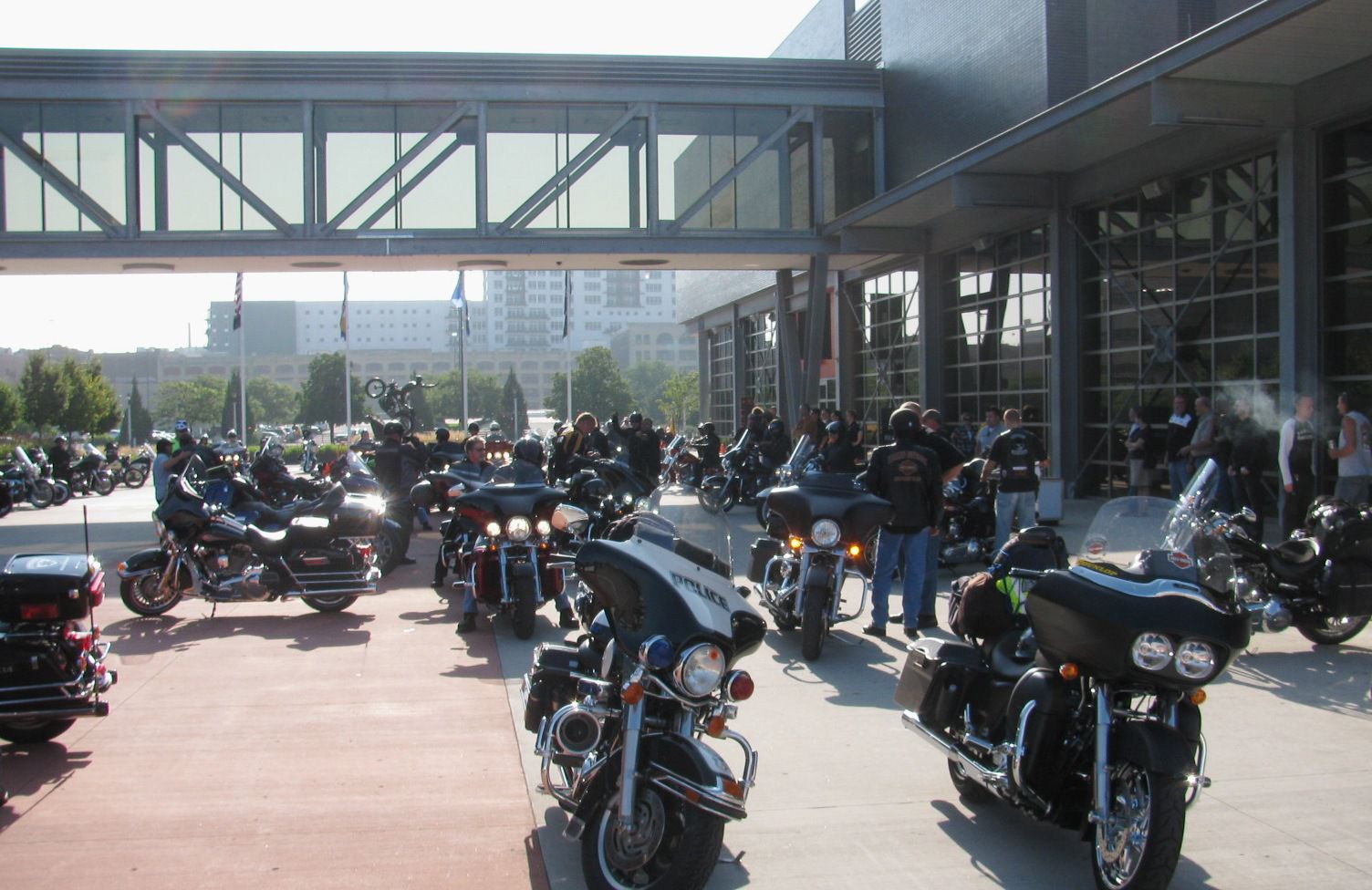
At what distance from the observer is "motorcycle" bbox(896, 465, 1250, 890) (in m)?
3.88

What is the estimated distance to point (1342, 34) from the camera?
1274 centimetres

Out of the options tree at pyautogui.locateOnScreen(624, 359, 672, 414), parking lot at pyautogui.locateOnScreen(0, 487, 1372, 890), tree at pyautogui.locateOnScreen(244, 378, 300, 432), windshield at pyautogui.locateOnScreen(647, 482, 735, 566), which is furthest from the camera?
tree at pyautogui.locateOnScreen(244, 378, 300, 432)

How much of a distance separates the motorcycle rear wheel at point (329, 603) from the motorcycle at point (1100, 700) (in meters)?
6.46

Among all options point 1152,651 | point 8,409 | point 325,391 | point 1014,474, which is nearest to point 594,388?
point 325,391

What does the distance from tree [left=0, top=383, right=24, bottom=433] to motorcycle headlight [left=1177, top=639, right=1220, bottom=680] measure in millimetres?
54049

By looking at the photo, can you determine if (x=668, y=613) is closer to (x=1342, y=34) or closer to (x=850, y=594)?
(x=850, y=594)

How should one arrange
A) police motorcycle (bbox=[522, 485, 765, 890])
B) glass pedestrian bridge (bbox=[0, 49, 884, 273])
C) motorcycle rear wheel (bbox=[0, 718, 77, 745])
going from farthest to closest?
1. glass pedestrian bridge (bbox=[0, 49, 884, 273])
2. motorcycle rear wheel (bbox=[0, 718, 77, 745])
3. police motorcycle (bbox=[522, 485, 765, 890])

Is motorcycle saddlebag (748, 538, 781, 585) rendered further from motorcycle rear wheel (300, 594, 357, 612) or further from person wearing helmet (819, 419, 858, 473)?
person wearing helmet (819, 419, 858, 473)

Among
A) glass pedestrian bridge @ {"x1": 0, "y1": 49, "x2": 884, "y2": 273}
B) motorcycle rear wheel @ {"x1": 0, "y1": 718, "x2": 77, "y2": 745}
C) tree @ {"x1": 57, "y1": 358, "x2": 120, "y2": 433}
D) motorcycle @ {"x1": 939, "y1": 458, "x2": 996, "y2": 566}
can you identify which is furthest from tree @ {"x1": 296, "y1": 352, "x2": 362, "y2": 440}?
motorcycle rear wheel @ {"x1": 0, "y1": 718, "x2": 77, "y2": 745}

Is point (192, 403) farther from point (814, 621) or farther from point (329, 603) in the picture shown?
point (814, 621)

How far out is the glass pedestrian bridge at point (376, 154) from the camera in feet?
78.3

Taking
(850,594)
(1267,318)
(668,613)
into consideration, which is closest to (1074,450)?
(1267,318)

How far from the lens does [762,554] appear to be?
27.7 ft

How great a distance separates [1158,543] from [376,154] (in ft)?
73.1
